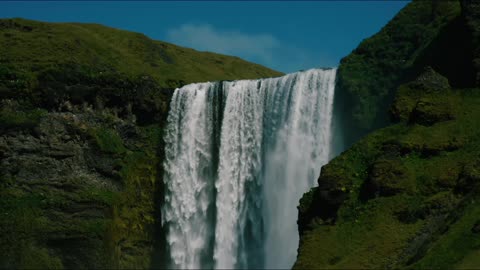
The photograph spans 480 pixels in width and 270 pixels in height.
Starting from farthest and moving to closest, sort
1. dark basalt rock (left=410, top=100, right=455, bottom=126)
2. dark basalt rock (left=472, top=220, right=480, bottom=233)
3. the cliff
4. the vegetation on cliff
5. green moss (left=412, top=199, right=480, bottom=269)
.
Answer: the cliff < the vegetation on cliff < dark basalt rock (left=410, top=100, right=455, bottom=126) < dark basalt rock (left=472, top=220, right=480, bottom=233) < green moss (left=412, top=199, right=480, bottom=269)

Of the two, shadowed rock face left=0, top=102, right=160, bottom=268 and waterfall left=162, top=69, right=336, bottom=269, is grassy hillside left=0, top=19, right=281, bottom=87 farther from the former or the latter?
waterfall left=162, top=69, right=336, bottom=269

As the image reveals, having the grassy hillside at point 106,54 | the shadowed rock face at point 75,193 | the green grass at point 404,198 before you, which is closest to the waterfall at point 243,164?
the shadowed rock face at point 75,193

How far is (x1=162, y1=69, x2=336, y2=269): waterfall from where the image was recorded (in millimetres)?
46938

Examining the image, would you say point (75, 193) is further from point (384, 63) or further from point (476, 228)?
point (476, 228)

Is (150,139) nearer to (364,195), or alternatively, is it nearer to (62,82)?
(62,82)

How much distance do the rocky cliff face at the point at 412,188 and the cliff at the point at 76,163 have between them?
19.1 m

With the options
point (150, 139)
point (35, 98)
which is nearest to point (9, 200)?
point (35, 98)

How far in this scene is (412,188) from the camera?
31.0 m

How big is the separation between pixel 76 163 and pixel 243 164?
451 inches

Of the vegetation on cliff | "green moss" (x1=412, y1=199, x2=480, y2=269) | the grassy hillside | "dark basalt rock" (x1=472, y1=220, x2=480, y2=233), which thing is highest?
the grassy hillside

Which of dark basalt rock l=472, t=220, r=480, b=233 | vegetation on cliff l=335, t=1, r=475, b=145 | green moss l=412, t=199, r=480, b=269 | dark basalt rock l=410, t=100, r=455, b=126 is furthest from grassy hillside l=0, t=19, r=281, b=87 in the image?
dark basalt rock l=472, t=220, r=480, b=233

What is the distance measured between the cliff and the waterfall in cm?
179

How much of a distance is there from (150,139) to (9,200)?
1145 centimetres

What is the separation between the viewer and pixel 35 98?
50.8 meters
